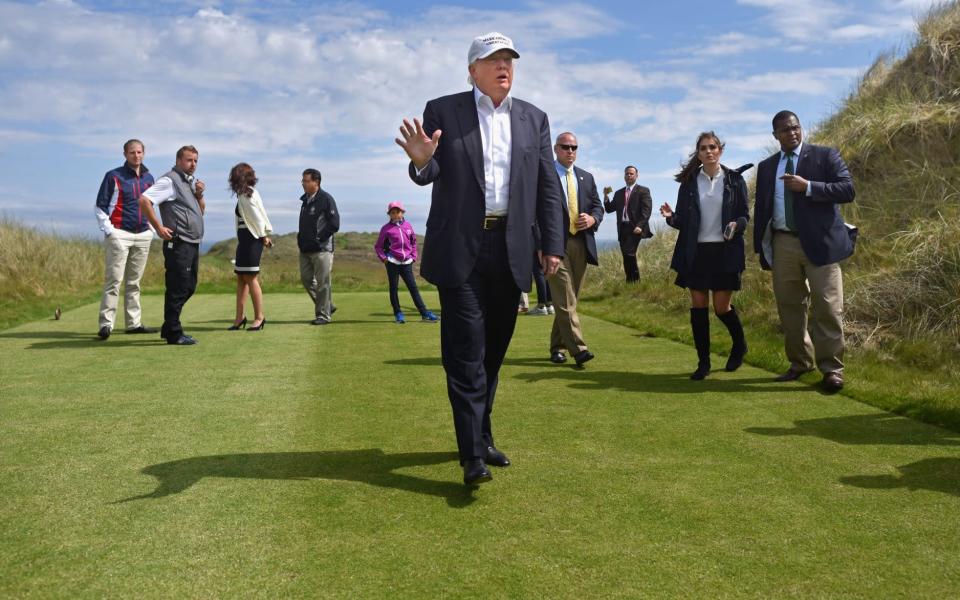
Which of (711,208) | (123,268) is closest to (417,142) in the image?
(711,208)

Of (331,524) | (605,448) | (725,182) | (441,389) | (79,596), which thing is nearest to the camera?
(79,596)

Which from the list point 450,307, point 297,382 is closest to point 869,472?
point 450,307

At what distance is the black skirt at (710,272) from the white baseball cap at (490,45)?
3.66 m

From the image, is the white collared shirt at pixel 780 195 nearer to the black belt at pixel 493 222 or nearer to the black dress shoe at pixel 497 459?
the black belt at pixel 493 222

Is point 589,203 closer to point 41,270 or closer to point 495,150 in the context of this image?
point 495,150

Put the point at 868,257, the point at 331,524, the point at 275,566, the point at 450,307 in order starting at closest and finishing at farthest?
the point at 275,566
the point at 331,524
the point at 450,307
the point at 868,257

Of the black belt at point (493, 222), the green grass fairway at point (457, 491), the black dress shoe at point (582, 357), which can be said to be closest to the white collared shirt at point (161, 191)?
the green grass fairway at point (457, 491)

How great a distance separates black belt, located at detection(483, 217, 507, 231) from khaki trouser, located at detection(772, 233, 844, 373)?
11.7ft

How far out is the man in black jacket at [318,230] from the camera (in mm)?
11820

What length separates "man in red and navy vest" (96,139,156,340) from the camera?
32.4ft

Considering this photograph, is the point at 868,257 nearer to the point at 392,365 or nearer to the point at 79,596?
the point at 392,365

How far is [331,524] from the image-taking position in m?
3.53

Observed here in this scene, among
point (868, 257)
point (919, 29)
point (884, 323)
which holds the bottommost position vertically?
point (884, 323)

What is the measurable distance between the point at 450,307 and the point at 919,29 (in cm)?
1524
